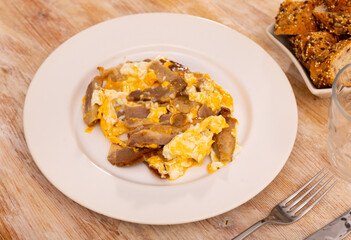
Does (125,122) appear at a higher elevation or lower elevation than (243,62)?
lower

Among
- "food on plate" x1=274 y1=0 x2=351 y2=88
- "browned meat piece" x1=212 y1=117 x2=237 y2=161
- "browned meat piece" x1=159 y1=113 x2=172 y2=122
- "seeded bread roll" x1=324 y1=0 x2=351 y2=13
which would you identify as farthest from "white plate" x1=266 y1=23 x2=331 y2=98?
"browned meat piece" x1=159 y1=113 x2=172 y2=122

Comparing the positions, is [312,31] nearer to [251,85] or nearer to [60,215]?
[251,85]

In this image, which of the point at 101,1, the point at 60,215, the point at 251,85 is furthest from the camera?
the point at 101,1

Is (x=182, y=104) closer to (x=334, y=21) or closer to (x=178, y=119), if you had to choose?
(x=178, y=119)

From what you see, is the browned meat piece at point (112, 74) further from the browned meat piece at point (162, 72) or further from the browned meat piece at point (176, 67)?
the browned meat piece at point (176, 67)

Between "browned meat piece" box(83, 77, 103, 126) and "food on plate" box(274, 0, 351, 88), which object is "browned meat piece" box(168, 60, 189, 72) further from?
"food on plate" box(274, 0, 351, 88)

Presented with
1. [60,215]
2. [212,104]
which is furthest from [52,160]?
[212,104]
